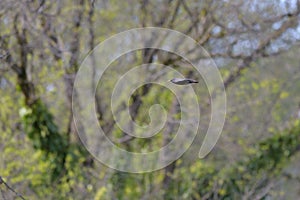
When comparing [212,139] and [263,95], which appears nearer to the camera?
[212,139]

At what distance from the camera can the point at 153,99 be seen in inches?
295

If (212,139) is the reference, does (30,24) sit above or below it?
above

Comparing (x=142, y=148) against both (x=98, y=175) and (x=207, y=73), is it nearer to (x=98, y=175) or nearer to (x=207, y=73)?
(x=98, y=175)

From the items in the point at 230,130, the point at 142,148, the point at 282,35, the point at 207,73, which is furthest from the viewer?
the point at 230,130

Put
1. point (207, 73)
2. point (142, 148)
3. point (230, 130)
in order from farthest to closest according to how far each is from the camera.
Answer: point (230, 130) → point (142, 148) → point (207, 73)

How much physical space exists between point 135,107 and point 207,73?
57.3 inches

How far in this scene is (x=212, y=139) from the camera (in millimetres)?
6211

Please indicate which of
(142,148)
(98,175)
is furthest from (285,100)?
(98,175)

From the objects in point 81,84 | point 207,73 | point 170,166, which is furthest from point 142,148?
point 207,73

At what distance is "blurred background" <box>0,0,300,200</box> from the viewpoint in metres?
6.78

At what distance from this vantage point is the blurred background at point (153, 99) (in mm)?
6777

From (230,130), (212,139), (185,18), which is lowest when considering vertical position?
(212,139)

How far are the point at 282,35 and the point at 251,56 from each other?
0.43 m

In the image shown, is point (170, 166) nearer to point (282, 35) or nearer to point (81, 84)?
point (81, 84)
